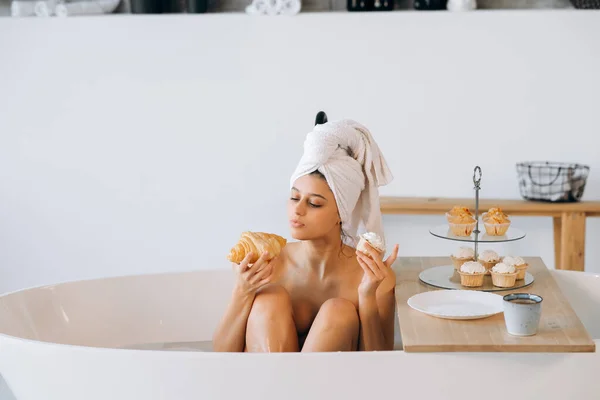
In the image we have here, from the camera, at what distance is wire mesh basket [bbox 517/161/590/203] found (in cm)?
371

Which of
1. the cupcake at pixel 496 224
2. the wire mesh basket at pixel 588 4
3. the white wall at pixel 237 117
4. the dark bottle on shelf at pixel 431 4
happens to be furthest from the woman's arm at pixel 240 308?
the wire mesh basket at pixel 588 4

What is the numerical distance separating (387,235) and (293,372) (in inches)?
79.7

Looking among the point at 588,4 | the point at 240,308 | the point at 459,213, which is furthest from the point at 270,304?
the point at 588,4

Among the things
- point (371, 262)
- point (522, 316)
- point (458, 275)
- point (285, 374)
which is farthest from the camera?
point (458, 275)

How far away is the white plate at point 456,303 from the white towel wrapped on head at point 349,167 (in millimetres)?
224

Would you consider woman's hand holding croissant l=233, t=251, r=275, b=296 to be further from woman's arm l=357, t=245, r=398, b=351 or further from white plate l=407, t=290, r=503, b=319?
white plate l=407, t=290, r=503, b=319

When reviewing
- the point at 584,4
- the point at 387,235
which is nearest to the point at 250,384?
the point at 387,235

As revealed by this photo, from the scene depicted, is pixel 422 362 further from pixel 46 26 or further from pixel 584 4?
pixel 46 26

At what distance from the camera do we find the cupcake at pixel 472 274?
2496 millimetres

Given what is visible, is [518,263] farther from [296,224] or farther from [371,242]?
[296,224]

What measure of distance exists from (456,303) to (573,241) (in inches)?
58.4

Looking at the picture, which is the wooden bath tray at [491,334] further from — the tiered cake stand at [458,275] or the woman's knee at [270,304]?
the woman's knee at [270,304]

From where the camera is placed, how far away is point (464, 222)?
2693 millimetres

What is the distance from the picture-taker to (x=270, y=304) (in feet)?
7.97
